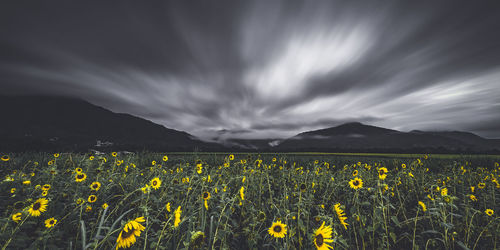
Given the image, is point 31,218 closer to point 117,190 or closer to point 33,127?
point 117,190

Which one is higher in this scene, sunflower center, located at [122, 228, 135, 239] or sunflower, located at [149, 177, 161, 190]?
sunflower, located at [149, 177, 161, 190]

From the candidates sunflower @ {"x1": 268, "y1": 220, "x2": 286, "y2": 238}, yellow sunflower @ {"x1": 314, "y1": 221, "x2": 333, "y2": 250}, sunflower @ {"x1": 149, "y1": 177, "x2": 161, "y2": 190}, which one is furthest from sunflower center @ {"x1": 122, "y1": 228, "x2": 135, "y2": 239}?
yellow sunflower @ {"x1": 314, "y1": 221, "x2": 333, "y2": 250}

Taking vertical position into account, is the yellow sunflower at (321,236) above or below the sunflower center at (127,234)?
below

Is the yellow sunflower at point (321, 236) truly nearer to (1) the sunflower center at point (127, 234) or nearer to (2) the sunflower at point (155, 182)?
(1) the sunflower center at point (127, 234)

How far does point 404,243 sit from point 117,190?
5659 mm

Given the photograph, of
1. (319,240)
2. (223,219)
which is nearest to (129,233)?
(223,219)

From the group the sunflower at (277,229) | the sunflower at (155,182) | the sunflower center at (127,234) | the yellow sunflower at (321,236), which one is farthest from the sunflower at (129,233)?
the yellow sunflower at (321,236)

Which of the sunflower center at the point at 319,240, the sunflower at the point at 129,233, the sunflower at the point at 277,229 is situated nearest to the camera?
the sunflower at the point at 129,233

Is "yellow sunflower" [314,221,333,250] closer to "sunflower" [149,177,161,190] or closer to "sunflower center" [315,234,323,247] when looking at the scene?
"sunflower center" [315,234,323,247]

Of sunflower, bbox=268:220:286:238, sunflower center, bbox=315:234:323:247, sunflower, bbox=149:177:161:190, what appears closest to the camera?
sunflower center, bbox=315:234:323:247

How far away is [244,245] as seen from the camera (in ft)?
9.07

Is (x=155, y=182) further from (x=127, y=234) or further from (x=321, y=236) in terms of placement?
(x=321, y=236)

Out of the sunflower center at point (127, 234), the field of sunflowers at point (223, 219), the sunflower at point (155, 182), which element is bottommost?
the field of sunflowers at point (223, 219)

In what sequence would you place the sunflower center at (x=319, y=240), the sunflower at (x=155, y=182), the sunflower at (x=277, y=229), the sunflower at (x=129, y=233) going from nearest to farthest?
1. the sunflower at (x=129, y=233)
2. the sunflower center at (x=319, y=240)
3. the sunflower at (x=277, y=229)
4. the sunflower at (x=155, y=182)
